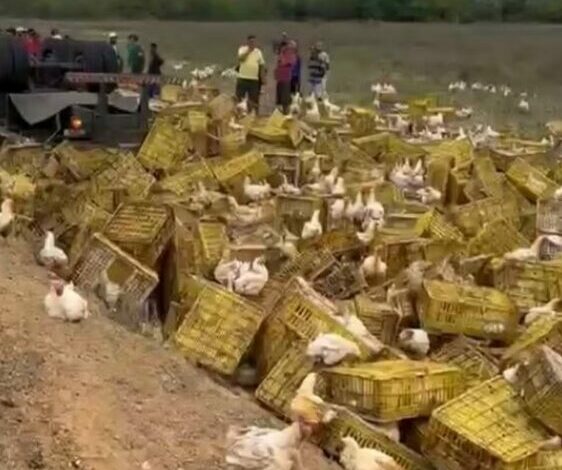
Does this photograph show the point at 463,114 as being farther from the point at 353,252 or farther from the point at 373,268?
the point at 373,268

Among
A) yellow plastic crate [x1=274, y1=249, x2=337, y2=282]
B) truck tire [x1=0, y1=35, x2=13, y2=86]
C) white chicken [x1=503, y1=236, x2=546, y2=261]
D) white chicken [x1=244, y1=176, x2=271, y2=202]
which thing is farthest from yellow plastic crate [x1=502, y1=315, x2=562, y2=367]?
truck tire [x1=0, y1=35, x2=13, y2=86]

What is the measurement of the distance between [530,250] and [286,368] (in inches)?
109

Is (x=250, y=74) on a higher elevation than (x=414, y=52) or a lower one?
higher

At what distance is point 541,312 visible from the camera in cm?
810

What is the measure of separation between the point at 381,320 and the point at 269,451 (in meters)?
2.56

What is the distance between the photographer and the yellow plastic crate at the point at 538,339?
735 centimetres

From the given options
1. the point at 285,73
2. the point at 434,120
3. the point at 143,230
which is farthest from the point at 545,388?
the point at 285,73

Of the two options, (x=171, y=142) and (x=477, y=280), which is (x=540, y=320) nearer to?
(x=477, y=280)

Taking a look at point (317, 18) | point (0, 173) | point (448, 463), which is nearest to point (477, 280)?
point (448, 463)

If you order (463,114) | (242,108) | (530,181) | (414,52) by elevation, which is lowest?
(414,52)

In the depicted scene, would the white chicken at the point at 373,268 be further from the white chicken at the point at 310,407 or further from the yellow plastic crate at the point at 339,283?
the white chicken at the point at 310,407

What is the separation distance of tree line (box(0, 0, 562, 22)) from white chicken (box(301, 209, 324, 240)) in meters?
42.1

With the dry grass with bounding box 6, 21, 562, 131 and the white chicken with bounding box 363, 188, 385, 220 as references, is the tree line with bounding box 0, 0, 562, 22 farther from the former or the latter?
the white chicken with bounding box 363, 188, 385, 220

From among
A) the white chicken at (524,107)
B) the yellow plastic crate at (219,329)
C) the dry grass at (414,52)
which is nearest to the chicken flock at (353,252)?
the yellow plastic crate at (219,329)
